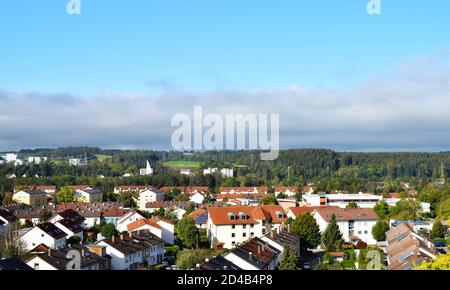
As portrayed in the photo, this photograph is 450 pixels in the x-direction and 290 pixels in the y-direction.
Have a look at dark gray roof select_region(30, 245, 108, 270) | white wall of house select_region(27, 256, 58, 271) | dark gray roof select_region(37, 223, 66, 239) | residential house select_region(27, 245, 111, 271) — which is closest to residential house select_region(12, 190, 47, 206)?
dark gray roof select_region(37, 223, 66, 239)

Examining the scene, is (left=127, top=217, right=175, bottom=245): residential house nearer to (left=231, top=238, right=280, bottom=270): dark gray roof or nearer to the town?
the town

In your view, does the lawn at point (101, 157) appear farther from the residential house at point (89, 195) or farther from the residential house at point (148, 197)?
the residential house at point (148, 197)

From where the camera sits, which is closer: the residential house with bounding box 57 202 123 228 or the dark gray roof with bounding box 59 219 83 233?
the dark gray roof with bounding box 59 219 83 233

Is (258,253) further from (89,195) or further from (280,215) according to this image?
(89,195)

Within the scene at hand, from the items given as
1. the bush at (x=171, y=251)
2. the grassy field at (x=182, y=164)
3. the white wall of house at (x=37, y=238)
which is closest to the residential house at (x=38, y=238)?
the white wall of house at (x=37, y=238)

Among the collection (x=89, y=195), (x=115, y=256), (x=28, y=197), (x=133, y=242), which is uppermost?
(x=133, y=242)

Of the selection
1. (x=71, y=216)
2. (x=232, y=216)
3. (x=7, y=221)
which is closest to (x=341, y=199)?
(x=232, y=216)

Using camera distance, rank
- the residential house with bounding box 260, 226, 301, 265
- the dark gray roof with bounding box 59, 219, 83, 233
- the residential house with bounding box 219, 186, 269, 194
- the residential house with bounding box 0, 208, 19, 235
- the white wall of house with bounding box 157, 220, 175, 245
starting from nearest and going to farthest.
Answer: the residential house with bounding box 260, 226, 301, 265 < the white wall of house with bounding box 157, 220, 175, 245 < the dark gray roof with bounding box 59, 219, 83, 233 < the residential house with bounding box 0, 208, 19, 235 < the residential house with bounding box 219, 186, 269, 194
